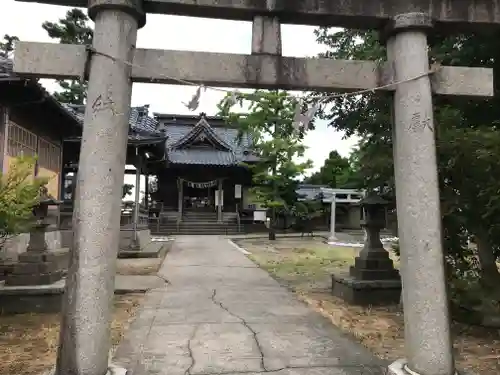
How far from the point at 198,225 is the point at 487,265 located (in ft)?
80.8

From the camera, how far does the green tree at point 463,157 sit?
5.03m

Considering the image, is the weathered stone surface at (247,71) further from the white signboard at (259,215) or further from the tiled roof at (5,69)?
the white signboard at (259,215)

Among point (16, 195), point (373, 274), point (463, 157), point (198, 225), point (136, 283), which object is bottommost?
point (136, 283)

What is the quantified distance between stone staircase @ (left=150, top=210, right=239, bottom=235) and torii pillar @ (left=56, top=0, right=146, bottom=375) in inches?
991

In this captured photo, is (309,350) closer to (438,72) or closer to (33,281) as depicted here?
(438,72)

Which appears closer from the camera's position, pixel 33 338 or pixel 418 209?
pixel 418 209

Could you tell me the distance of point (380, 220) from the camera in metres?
8.44

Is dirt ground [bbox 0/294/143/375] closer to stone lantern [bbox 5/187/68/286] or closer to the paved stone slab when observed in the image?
stone lantern [bbox 5/187/68/286]

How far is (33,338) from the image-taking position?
5578 mm

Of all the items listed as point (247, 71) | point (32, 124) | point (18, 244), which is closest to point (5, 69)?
point (32, 124)

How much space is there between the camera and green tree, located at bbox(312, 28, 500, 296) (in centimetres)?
503

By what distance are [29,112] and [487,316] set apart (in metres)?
10.6

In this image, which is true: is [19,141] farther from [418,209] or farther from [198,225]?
[198,225]

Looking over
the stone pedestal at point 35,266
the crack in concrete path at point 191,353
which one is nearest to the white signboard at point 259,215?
the stone pedestal at point 35,266
